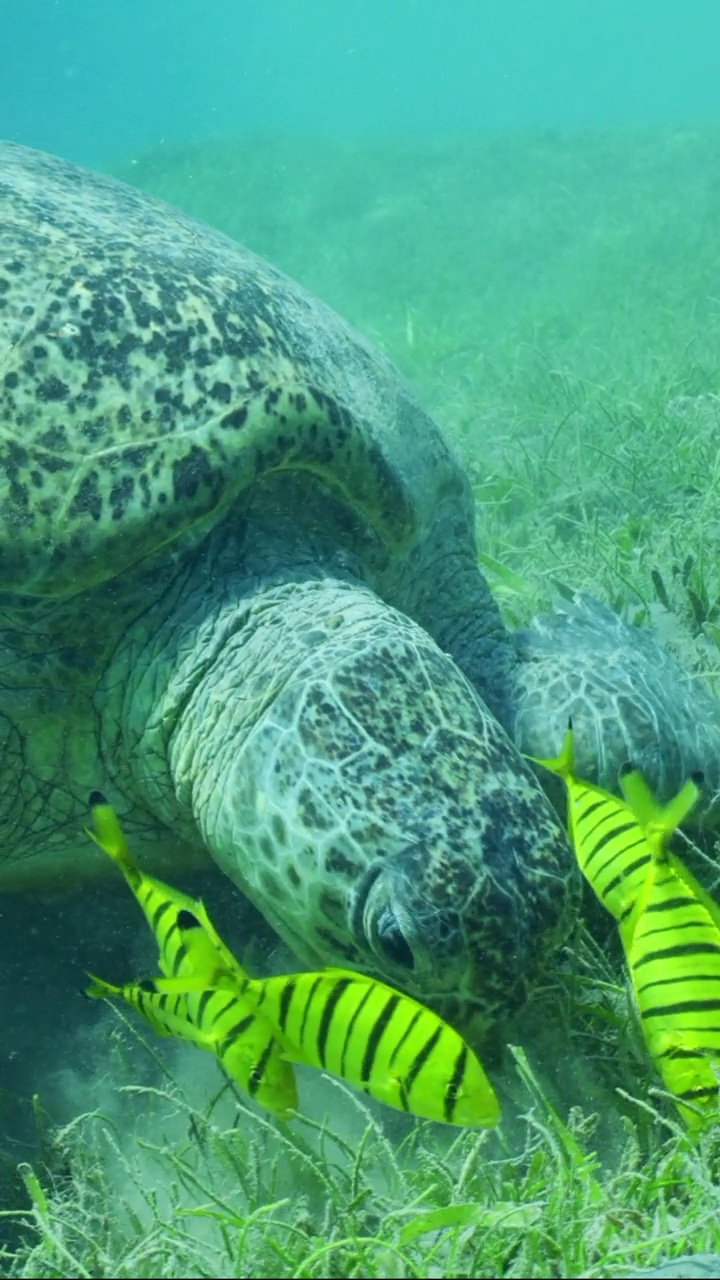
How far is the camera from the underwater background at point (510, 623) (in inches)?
65.1

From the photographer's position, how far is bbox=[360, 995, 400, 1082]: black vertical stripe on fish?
163 centimetres

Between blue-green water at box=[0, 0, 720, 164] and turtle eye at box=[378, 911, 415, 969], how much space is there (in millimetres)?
75124

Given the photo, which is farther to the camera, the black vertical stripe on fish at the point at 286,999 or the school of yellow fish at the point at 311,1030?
the black vertical stripe on fish at the point at 286,999

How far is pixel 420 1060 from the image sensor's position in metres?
1.60

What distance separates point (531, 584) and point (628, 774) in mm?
2814

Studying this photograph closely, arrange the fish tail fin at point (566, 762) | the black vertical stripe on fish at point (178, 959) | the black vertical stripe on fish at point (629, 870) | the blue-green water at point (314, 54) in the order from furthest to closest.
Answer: the blue-green water at point (314, 54), the fish tail fin at point (566, 762), the black vertical stripe on fish at point (629, 870), the black vertical stripe on fish at point (178, 959)

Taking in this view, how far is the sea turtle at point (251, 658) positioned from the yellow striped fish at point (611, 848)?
11cm

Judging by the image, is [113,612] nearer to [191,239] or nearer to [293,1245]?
[191,239]

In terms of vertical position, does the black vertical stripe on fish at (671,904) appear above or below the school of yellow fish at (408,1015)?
above

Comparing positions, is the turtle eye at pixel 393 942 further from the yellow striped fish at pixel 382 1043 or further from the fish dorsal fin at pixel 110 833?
the fish dorsal fin at pixel 110 833

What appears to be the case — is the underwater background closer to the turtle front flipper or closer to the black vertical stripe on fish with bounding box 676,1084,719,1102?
the black vertical stripe on fish with bounding box 676,1084,719,1102

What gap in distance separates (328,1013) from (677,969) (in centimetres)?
60

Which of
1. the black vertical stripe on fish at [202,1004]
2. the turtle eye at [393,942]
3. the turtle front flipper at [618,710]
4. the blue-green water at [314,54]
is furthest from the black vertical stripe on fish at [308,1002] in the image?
the blue-green water at [314,54]

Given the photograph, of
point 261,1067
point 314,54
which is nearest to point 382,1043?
point 261,1067
